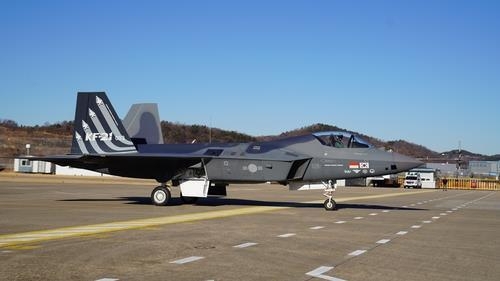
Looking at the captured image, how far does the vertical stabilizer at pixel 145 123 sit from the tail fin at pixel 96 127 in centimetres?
225

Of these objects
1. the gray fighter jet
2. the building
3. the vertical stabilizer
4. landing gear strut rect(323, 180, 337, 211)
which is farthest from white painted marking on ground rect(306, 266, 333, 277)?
the building

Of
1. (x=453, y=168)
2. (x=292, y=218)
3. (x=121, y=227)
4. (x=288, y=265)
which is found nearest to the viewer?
(x=288, y=265)

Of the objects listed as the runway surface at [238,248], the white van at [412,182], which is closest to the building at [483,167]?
the white van at [412,182]

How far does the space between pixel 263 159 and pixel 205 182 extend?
2474 mm

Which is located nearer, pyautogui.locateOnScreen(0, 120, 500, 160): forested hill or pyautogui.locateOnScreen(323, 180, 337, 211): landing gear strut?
pyautogui.locateOnScreen(323, 180, 337, 211): landing gear strut

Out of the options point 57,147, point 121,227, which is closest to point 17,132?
point 57,147

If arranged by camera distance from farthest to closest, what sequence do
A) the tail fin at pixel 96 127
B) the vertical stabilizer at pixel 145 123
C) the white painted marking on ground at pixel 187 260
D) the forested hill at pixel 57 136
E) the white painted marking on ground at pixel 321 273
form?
1. the forested hill at pixel 57 136
2. the vertical stabilizer at pixel 145 123
3. the tail fin at pixel 96 127
4. the white painted marking on ground at pixel 187 260
5. the white painted marking on ground at pixel 321 273

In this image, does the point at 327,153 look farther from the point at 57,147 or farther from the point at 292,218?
the point at 57,147

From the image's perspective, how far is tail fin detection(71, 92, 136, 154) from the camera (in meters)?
22.3

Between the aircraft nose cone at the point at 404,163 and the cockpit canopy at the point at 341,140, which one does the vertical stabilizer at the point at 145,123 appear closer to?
the cockpit canopy at the point at 341,140

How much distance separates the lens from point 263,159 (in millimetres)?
20203

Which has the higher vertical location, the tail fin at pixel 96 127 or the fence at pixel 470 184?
the tail fin at pixel 96 127

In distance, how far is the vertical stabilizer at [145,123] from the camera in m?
24.9

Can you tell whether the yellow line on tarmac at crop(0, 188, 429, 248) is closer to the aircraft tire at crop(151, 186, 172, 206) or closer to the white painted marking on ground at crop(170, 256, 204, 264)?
the white painted marking on ground at crop(170, 256, 204, 264)
